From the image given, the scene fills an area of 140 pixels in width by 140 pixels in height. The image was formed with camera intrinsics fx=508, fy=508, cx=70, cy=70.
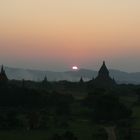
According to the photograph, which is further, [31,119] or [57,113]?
[57,113]

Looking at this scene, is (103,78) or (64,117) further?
(103,78)

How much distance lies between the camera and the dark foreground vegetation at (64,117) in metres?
49.1

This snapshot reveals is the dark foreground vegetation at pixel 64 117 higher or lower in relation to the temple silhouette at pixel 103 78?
lower

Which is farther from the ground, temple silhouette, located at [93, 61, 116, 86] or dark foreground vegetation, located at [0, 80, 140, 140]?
temple silhouette, located at [93, 61, 116, 86]

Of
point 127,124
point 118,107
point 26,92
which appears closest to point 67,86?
point 26,92

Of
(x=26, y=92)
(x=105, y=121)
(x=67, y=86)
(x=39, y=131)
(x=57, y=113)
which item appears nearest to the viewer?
(x=39, y=131)

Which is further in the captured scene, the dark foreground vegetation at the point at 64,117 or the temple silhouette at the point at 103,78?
the temple silhouette at the point at 103,78

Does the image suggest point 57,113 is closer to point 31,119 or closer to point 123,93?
point 31,119

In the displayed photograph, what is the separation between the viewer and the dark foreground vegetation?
49.1 m

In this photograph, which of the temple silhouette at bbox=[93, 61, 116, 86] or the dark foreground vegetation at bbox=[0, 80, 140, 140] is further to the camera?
the temple silhouette at bbox=[93, 61, 116, 86]

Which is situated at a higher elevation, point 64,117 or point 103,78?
point 103,78

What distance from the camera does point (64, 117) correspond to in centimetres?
6303

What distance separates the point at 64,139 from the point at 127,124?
16489mm

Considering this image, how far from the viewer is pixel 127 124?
57.6 meters
